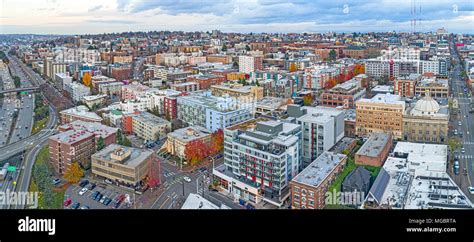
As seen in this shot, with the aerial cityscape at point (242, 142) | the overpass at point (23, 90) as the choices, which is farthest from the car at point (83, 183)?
the overpass at point (23, 90)

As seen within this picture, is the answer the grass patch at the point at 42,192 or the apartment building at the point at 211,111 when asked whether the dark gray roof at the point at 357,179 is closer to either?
the grass patch at the point at 42,192

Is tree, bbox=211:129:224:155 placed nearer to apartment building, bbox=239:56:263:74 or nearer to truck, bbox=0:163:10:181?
truck, bbox=0:163:10:181

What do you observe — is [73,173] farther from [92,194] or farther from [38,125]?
[38,125]

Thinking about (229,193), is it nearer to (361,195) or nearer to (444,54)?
(361,195)

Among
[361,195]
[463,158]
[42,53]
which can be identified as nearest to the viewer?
[361,195]

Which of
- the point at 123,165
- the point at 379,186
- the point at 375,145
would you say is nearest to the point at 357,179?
the point at 379,186
